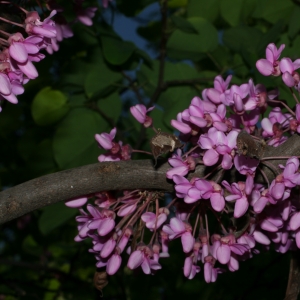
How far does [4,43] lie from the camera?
2.77 feet

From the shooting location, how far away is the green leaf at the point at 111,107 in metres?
1.76

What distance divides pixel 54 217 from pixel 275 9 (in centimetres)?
92

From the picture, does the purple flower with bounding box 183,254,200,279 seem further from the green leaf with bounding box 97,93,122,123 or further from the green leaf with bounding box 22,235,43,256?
the green leaf with bounding box 22,235,43,256

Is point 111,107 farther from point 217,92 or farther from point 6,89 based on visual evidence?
point 6,89

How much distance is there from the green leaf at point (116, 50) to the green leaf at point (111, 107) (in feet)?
0.62

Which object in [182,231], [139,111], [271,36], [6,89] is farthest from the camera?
[271,36]

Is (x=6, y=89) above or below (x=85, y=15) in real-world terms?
above

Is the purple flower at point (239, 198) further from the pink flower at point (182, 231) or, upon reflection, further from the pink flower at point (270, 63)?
the pink flower at point (270, 63)

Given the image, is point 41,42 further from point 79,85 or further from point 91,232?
point 79,85

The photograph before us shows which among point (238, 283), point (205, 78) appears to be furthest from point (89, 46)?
point (238, 283)

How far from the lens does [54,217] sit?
158 centimetres

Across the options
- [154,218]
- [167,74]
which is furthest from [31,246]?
[154,218]

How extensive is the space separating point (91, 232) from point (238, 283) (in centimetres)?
88

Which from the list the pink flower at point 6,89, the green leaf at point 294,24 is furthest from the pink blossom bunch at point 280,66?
the green leaf at point 294,24
